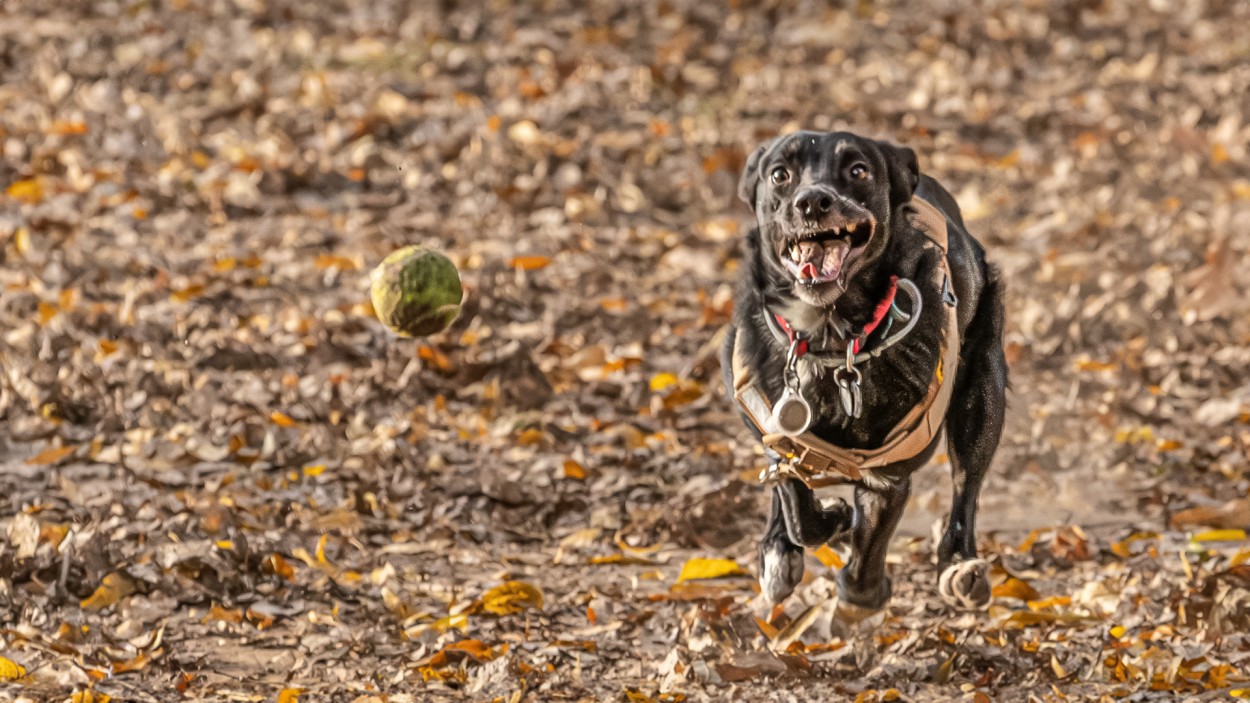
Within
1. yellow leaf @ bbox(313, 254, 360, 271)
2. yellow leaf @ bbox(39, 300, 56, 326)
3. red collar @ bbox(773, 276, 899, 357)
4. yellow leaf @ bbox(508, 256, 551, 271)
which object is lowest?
yellow leaf @ bbox(508, 256, 551, 271)

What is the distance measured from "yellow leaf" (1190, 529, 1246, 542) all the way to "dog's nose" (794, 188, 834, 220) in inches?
86.3

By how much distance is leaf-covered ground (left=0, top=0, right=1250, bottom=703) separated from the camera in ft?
14.5

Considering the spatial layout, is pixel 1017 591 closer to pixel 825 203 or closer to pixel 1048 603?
pixel 1048 603

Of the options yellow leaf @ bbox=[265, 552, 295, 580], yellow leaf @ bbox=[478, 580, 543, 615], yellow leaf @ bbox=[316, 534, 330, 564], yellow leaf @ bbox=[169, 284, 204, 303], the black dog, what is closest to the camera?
the black dog

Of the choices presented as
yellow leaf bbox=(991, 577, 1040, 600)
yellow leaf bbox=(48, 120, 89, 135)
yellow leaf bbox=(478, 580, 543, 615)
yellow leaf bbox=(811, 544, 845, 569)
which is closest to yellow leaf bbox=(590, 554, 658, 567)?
yellow leaf bbox=(478, 580, 543, 615)

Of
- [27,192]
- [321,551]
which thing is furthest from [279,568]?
[27,192]

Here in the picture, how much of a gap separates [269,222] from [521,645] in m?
3.89

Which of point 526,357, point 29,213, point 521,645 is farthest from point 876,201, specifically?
point 29,213

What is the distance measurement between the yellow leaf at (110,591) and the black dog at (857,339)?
1.86 m

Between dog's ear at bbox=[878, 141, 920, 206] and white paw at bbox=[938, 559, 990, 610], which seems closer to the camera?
dog's ear at bbox=[878, 141, 920, 206]

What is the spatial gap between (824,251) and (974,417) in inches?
33.0

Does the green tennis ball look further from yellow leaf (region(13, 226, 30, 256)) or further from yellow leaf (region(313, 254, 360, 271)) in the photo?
yellow leaf (region(13, 226, 30, 256))

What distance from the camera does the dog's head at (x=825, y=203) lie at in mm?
3594

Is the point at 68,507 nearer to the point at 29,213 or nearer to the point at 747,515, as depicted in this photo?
the point at 747,515
